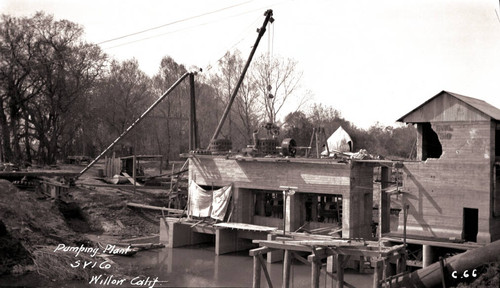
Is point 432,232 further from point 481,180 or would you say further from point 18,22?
point 18,22

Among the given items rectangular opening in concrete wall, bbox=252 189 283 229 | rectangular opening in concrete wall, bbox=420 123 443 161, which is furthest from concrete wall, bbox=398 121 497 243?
rectangular opening in concrete wall, bbox=252 189 283 229

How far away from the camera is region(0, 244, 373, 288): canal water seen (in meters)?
23.8

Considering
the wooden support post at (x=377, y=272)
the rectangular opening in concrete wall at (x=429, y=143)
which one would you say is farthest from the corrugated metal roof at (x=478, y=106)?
the wooden support post at (x=377, y=272)

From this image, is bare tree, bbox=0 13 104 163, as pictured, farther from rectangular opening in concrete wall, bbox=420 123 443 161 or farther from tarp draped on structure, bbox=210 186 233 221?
rectangular opening in concrete wall, bbox=420 123 443 161

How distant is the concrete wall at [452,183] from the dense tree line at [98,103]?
714 inches

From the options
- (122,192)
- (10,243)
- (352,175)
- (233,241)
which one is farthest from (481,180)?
(122,192)

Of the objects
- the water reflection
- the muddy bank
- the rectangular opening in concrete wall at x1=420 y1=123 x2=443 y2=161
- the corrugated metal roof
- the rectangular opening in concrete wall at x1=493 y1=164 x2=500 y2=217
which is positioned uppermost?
the corrugated metal roof

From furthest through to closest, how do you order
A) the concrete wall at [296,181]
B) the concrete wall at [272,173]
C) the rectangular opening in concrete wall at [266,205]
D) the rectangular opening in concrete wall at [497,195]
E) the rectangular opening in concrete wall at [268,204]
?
the rectangular opening in concrete wall at [268,204], the rectangular opening in concrete wall at [266,205], the concrete wall at [272,173], the concrete wall at [296,181], the rectangular opening in concrete wall at [497,195]

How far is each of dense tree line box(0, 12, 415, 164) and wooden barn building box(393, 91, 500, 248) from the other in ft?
58.6

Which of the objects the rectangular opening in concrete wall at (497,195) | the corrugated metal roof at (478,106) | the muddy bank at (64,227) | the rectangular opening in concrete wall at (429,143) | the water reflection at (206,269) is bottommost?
the water reflection at (206,269)

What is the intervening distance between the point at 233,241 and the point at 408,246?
10.9m

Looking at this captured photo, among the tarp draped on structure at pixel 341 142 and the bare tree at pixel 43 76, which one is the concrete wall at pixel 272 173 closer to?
the tarp draped on structure at pixel 341 142

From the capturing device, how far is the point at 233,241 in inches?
1261

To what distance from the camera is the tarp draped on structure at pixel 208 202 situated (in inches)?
1304
